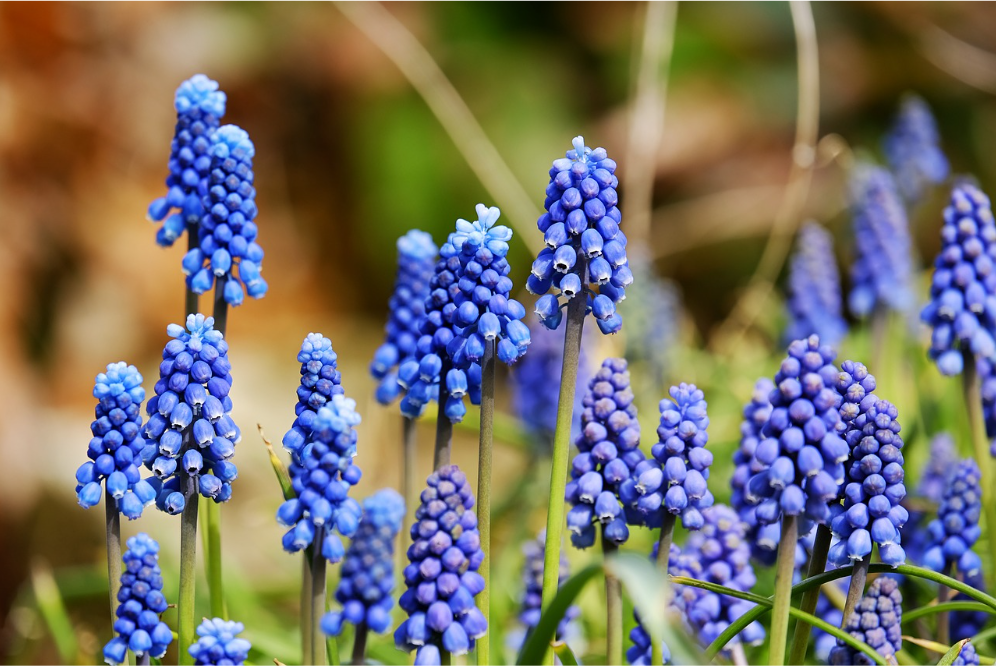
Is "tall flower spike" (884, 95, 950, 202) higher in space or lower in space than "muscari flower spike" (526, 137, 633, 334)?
higher

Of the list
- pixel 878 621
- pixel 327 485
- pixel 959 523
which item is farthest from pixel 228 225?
pixel 959 523

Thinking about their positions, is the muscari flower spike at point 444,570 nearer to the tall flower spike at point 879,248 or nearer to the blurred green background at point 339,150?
the tall flower spike at point 879,248

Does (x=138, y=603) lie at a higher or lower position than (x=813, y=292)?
lower

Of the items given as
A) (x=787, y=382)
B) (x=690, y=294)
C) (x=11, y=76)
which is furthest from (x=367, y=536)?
(x=11, y=76)

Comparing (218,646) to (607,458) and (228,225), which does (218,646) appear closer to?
(607,458)

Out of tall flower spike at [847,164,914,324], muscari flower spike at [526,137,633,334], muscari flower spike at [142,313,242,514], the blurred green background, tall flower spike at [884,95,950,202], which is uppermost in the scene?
the blurred green background

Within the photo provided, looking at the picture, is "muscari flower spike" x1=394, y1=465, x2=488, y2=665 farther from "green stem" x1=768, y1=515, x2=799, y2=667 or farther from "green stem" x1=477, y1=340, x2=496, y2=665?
"green stem" x1=768, y1=515, x2=799, y2=667

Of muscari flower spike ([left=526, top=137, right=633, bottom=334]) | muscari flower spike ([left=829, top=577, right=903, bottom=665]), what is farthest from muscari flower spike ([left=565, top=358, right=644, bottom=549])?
muscari flower spike ([left=829, top=577, right=903, bottom=665])
